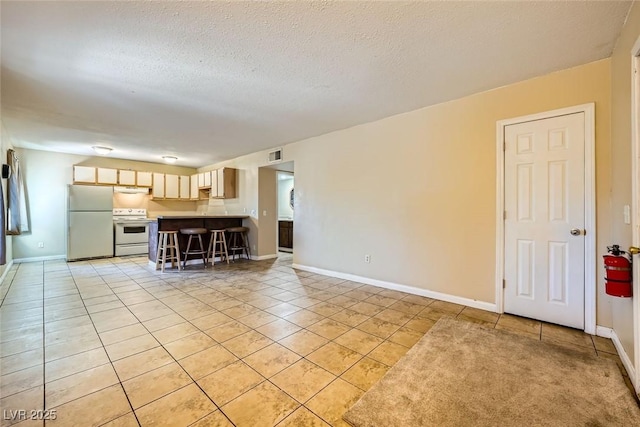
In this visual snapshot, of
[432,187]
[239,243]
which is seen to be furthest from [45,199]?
[432,187]

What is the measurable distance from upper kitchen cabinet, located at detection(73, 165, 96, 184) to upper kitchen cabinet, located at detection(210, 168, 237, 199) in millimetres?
2809

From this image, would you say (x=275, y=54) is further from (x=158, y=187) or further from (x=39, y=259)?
(x=39, y=259)

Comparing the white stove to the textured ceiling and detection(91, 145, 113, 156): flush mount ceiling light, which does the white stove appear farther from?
the textured ceiling

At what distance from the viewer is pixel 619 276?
6.23ft

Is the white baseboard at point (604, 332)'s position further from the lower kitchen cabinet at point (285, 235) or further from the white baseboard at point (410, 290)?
the lower kitchen cabinet at point (285, 235)

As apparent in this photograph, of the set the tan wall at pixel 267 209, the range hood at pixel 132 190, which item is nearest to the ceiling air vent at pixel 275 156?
the tan wall at pixel 267 209

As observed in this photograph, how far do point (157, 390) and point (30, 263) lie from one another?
640 centimetres

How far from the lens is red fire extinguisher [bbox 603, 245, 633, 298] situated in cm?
188

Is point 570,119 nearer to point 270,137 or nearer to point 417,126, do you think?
point 417,126

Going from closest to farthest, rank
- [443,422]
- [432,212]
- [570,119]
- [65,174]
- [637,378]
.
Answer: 1. [443,422]
2. [637,378]
3. [570,119]
4. [432,212]
5. [65,174]

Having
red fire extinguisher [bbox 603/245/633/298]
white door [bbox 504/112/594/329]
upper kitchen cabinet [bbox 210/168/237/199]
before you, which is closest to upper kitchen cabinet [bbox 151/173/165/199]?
upper kitchen cabinet [bbox 210/168/237/199]

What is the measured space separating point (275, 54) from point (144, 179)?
6504 mm

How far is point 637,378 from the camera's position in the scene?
1.66 meters

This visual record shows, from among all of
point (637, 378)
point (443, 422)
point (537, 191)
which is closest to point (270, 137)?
point (537, 191)
